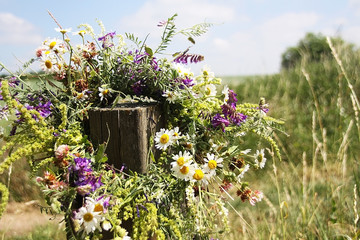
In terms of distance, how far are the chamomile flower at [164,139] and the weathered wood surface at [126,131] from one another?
52mm

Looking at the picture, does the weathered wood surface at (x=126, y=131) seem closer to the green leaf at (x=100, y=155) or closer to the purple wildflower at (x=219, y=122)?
the green leaf at (x=100, y=155)

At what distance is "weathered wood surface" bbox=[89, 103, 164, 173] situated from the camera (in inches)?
65.4

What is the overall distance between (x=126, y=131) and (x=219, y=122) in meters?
0.49

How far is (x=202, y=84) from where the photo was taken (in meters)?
1.87

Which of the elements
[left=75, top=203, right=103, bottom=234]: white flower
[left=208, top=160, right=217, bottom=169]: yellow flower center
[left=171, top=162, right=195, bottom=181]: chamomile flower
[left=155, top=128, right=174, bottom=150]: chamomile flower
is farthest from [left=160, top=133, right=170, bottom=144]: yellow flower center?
[left=75, top=203, right=103, bottom=234]: white flower

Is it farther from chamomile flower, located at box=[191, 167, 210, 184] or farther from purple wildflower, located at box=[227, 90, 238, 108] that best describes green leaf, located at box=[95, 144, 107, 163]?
purple wildflower, located at box=[227, 90, 238, 108]

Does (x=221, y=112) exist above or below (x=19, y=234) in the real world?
above

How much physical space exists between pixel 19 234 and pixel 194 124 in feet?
9.61

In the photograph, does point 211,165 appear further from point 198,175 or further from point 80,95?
point 80,95

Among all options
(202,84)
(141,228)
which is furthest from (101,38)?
(141,228)

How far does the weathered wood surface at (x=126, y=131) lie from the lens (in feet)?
5.45

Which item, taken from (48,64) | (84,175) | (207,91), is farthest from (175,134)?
(48,64)

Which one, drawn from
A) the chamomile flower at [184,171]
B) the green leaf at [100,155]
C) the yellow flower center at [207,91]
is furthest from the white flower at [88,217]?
the yellow flower center at [207,91]

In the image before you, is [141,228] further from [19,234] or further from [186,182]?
[19,234]
